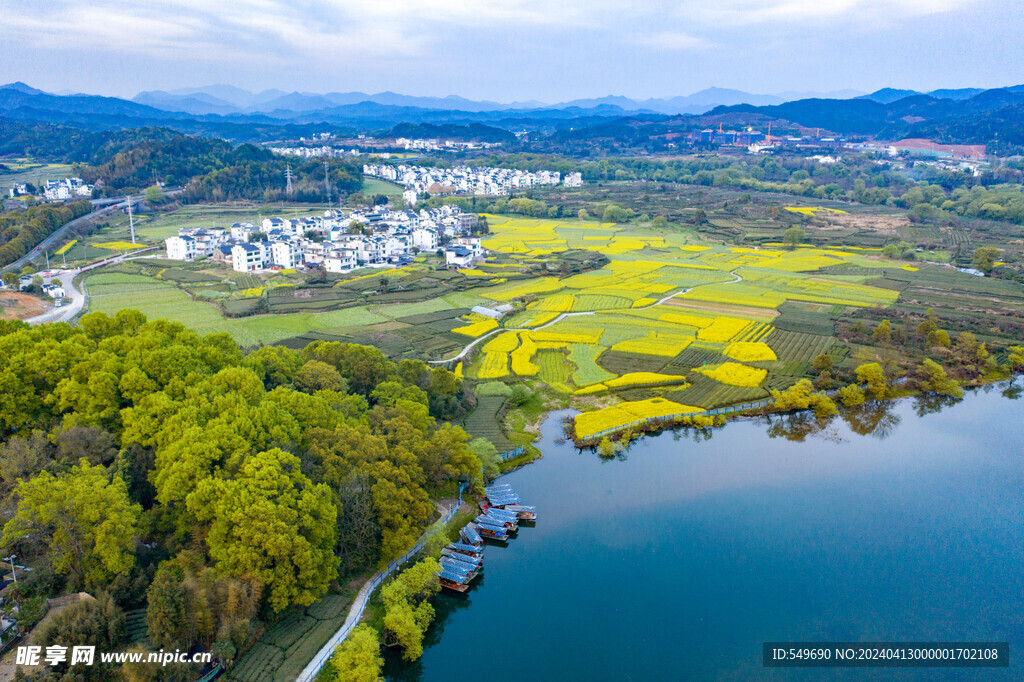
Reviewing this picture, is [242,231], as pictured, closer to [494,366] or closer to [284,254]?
[284,254]

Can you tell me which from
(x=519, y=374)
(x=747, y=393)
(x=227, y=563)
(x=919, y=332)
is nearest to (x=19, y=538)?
(x=227, y=563)

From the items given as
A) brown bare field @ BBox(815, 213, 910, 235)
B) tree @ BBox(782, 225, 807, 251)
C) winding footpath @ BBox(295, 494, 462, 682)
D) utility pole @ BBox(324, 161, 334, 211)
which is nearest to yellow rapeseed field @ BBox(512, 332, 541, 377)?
winding footpath @ BBox(295, 494, 462, 682)

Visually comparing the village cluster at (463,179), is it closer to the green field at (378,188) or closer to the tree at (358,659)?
the green field at (378,188)

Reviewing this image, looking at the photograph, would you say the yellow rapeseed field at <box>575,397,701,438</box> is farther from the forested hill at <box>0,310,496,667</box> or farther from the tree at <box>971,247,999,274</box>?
the tree at <box>971,247,999,274</box>

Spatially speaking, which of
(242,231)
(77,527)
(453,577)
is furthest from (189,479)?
(242,231)

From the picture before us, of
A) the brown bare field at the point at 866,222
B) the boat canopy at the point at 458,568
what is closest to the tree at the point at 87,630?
the boat canopy at the point at 458,568

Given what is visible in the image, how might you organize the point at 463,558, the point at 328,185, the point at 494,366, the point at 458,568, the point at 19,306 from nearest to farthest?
the point at 458,568
the point at 463,558
the point at 494,366
the point at 19,306
the point at 328,185
